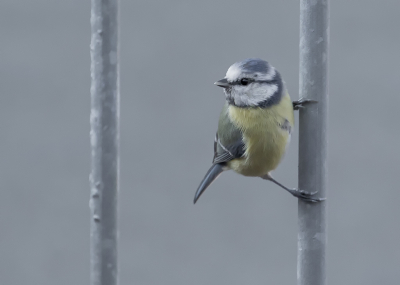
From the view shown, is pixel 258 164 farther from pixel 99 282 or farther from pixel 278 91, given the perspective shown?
pixel 99 282

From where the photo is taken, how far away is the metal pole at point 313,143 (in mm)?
828

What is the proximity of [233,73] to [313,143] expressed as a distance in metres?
0.31

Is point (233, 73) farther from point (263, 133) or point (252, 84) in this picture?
point (263, 133)

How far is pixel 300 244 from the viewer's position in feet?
2.90

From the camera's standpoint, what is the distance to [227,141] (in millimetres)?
1300

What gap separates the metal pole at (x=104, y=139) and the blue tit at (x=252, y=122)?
41cm

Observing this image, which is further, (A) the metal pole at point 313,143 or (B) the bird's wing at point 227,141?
(B) the bird's wing at point 227,141

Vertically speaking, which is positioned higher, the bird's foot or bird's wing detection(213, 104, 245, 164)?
bird's wing detection(213, 104, 245, 164)

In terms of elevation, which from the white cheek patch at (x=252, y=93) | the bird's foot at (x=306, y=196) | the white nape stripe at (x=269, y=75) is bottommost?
the bird's foot at (x=306, y=196)

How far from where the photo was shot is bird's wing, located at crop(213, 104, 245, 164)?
1267 millimetres

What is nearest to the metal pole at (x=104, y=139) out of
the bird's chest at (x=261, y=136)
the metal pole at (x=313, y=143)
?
the metal pole at (x=313, y=143)

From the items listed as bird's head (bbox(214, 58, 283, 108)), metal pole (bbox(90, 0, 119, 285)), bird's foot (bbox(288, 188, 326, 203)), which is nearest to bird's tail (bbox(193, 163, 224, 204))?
bird's head (bbox(214, 58, 283, 108))

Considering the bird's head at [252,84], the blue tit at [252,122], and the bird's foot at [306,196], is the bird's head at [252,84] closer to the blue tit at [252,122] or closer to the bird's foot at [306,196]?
the blue tit at [252,122]

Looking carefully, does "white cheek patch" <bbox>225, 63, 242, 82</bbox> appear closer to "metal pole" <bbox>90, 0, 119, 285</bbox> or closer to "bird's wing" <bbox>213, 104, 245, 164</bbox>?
"bird's wing" <bbox>213, 104, 245, 164</bbox>
